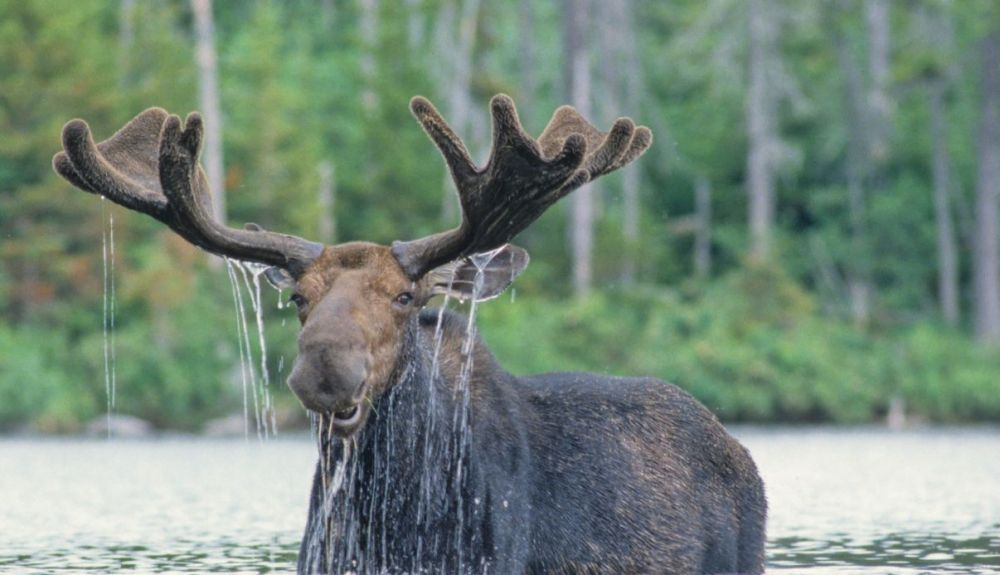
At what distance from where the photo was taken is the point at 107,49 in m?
48.9

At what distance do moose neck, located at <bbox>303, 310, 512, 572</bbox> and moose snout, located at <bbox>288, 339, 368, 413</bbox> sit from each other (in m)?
0.88

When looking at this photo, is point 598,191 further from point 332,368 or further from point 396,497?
point 332,368

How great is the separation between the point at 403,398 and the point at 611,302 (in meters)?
34.2

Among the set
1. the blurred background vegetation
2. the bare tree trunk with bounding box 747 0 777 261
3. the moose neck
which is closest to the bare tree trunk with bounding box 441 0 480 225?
the blurred background vegetation

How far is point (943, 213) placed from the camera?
54.4m

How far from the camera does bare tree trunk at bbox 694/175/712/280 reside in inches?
2270

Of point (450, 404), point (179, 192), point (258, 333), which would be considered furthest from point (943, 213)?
point (179, 192)

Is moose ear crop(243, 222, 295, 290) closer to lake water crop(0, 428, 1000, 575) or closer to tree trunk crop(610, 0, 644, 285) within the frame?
lake water crop(0, 428, 1000, 575)

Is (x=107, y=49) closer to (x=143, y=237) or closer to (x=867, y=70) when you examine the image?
(x=143, y=237)

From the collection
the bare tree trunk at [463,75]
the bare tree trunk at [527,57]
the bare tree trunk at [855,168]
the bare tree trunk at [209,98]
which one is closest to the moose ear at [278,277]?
the bare tree trunk at [209,98]

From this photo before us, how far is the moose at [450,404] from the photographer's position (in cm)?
970

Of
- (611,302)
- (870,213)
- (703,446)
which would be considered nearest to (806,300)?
(611,302)

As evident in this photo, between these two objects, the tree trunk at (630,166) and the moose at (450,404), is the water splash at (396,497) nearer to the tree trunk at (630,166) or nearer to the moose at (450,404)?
the moose at (450,404)

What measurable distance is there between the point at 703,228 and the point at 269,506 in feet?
129
